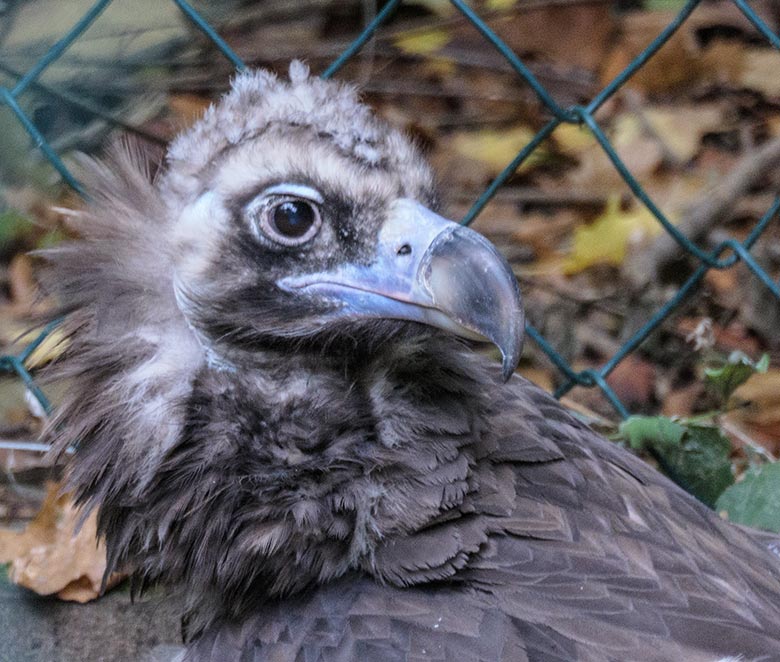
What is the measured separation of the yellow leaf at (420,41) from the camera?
4.88 metres

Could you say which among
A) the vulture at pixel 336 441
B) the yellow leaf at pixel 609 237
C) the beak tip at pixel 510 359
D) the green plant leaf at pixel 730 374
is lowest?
the vulture at pixel 336 441

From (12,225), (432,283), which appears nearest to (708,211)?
(12,225)

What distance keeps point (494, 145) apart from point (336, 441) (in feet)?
8.76

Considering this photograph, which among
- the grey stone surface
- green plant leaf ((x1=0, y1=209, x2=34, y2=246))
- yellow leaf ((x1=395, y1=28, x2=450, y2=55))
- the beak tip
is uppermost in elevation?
yellow leaf ((x1=395, y1=28, x2=450, y2=55))

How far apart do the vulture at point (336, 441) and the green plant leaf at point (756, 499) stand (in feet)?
1.54

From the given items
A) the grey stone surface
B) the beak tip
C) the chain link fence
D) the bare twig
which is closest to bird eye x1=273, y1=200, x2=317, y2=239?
the beak tip

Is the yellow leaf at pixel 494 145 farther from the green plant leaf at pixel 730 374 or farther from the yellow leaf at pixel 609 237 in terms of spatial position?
the green plant leaf at pixel 730 374

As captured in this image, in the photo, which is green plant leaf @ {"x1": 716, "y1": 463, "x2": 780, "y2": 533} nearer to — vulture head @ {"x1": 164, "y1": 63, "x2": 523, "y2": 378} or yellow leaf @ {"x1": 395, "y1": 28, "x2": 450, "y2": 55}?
vulture head @ {"x1": 164, "y1": 63, "x2": 523, "y2": 378}

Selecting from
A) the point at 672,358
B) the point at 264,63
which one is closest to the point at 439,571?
the point at 672,358

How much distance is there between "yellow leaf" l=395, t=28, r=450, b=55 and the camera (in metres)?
4.88

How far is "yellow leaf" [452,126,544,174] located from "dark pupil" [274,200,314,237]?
2520 millimetres

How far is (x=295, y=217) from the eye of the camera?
6.08 feet

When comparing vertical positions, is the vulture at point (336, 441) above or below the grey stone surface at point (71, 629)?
above

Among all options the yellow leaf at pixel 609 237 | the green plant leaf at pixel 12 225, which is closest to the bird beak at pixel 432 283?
the green plant leaf at pixel 12 225
